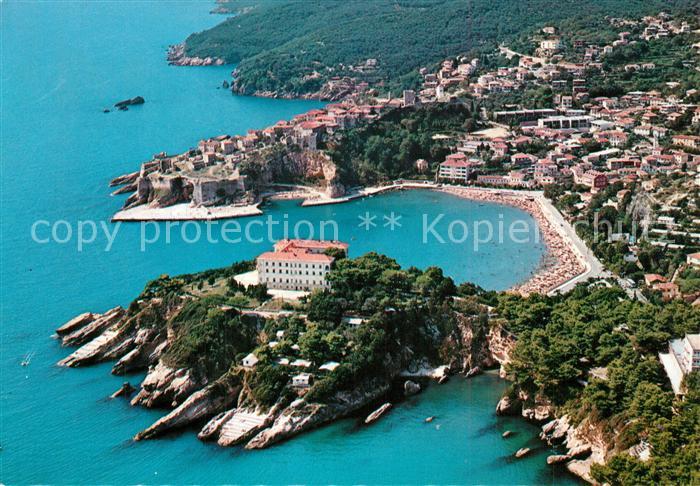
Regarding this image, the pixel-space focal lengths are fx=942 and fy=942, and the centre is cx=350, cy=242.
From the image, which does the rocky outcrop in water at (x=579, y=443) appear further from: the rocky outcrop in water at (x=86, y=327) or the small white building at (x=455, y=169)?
the small white building at (x=455, y=169)

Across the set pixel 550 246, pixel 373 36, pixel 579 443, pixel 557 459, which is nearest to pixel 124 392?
pixel 557 459

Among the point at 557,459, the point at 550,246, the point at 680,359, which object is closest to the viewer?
the point at 557,459

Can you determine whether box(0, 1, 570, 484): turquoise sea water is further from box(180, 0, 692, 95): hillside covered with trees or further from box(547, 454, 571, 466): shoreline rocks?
box(180, 0, 692, 95): hillside covered with trees

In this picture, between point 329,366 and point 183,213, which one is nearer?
point 329,366

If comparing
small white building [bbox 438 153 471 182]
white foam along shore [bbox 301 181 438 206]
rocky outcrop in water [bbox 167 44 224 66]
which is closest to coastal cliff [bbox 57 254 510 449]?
white foam along shore [bbox 301 181 438 206]

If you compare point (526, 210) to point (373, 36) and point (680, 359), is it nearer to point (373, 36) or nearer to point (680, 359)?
point (680, 359)

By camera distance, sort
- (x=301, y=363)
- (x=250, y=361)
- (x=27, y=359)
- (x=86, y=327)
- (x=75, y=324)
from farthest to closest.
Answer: (x=75, y=324)
(x=86, y=327)
(x=27, y=359)
(x=250, y=361)
(x=301, y=363)
